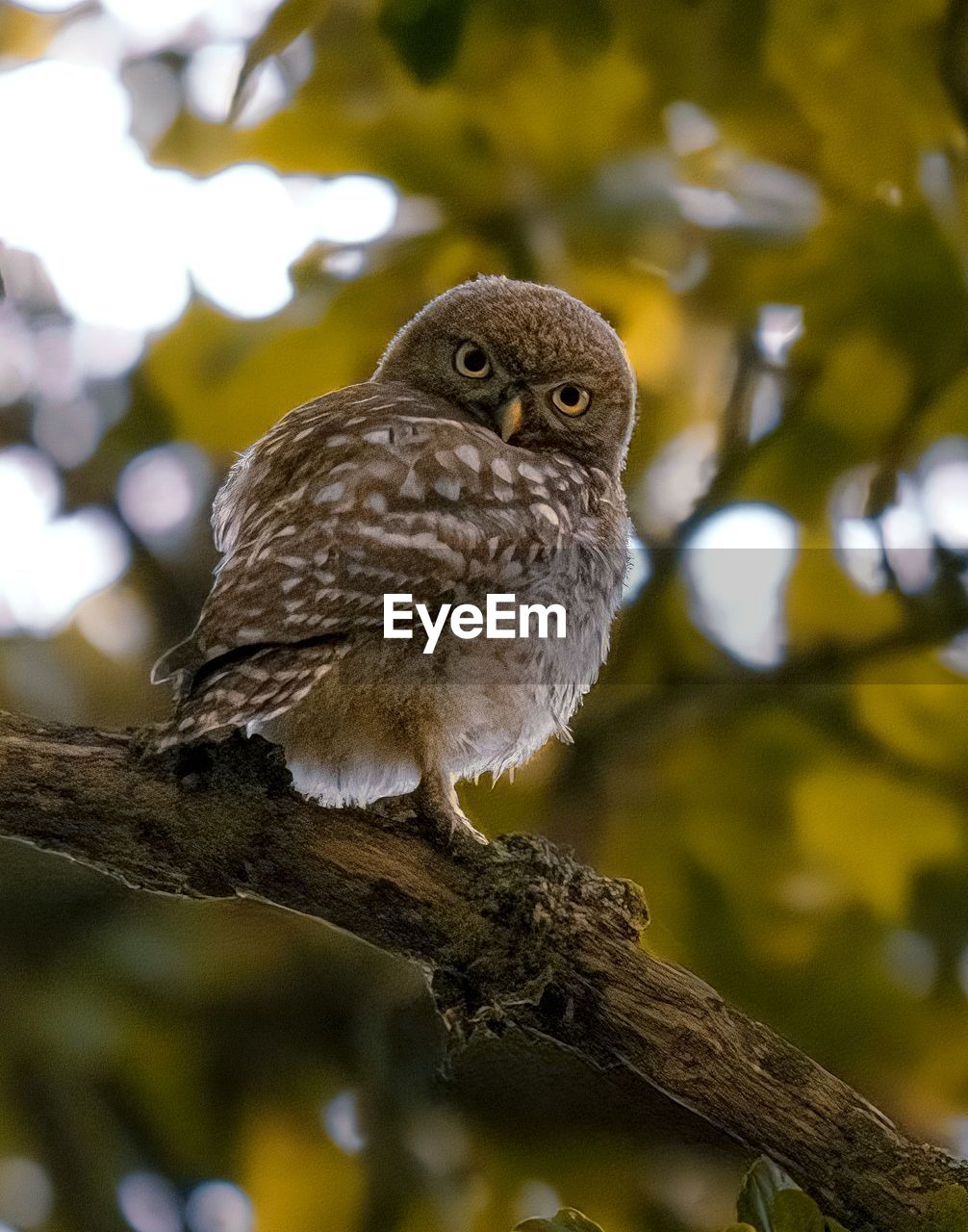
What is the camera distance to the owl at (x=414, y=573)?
1094 mm

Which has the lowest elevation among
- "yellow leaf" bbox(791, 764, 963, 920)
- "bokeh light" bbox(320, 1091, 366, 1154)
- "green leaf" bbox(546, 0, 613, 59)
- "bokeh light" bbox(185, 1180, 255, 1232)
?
"bokeh light" bbox(185, 1180, 255, 1232)

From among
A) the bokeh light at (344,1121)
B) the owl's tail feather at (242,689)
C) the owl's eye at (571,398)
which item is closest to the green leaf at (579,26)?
the owl's eye at (571,398)

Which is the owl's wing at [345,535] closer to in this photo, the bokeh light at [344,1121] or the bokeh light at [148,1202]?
the bokeh light at [344,1121]

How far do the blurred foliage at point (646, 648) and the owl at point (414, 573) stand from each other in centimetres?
20

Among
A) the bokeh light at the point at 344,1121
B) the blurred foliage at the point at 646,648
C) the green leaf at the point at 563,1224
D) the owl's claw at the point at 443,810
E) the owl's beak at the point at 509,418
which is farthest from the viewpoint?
the bokeh light at the point at 344,1121

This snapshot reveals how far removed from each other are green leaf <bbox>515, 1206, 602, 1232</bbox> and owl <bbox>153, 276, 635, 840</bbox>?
1.35ft

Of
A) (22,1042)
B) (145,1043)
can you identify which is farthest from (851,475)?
(22,1042)

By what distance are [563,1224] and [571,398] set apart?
0.90 m

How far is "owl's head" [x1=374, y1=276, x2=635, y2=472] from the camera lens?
143cm

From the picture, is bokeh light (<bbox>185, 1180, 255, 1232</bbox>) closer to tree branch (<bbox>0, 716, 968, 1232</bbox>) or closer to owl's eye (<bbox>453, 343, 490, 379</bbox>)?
tree branch (<bbox>0, 716, 968, 1232</bbox>)

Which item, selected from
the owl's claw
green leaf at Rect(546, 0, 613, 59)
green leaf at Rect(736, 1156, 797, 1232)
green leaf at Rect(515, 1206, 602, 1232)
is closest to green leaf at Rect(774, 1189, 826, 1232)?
green leaf at Rect(736, 1156, 797, 1232)

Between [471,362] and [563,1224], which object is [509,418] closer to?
[471,362]

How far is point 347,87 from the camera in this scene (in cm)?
168

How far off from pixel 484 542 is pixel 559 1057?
1.69 ft
